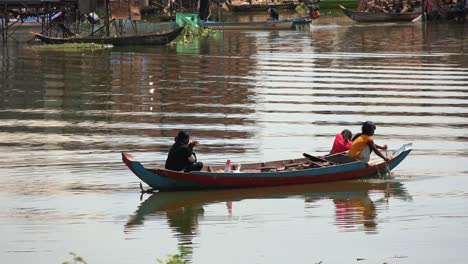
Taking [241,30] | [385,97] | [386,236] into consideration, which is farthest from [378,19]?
[386,236]

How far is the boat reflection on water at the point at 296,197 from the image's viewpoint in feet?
61.6

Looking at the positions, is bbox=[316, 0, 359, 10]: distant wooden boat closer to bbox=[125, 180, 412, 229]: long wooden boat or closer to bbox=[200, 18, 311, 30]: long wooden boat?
bbox=[200, 18, 311, 30]: long wooden boat

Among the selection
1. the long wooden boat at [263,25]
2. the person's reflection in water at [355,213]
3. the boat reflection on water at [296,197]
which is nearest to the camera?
the person's reflection in water at [355,213]

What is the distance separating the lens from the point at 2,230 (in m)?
18.4

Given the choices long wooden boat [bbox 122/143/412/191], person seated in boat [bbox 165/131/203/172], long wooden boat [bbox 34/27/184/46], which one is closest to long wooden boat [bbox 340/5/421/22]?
long wooden boat [bbox 34/27/184/46]

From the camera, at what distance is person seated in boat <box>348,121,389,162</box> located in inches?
846

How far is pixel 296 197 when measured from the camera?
813 inches

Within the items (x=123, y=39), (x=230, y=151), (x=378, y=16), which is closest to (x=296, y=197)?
(x=230, y=151)

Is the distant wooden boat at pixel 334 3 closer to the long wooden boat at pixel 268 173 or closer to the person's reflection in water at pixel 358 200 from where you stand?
the long wooden boat at pixel 268 173

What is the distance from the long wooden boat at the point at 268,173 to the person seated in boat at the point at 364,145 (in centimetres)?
13

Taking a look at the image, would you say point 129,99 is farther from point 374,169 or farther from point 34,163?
point 374,169

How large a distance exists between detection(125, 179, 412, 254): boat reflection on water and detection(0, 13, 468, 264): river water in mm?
36

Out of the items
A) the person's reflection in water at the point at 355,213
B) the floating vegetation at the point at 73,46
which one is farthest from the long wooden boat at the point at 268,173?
the floating vegetation at the point at 73,46

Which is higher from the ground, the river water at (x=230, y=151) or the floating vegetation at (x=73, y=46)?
the floating vegetation at (x=73, y=46)
